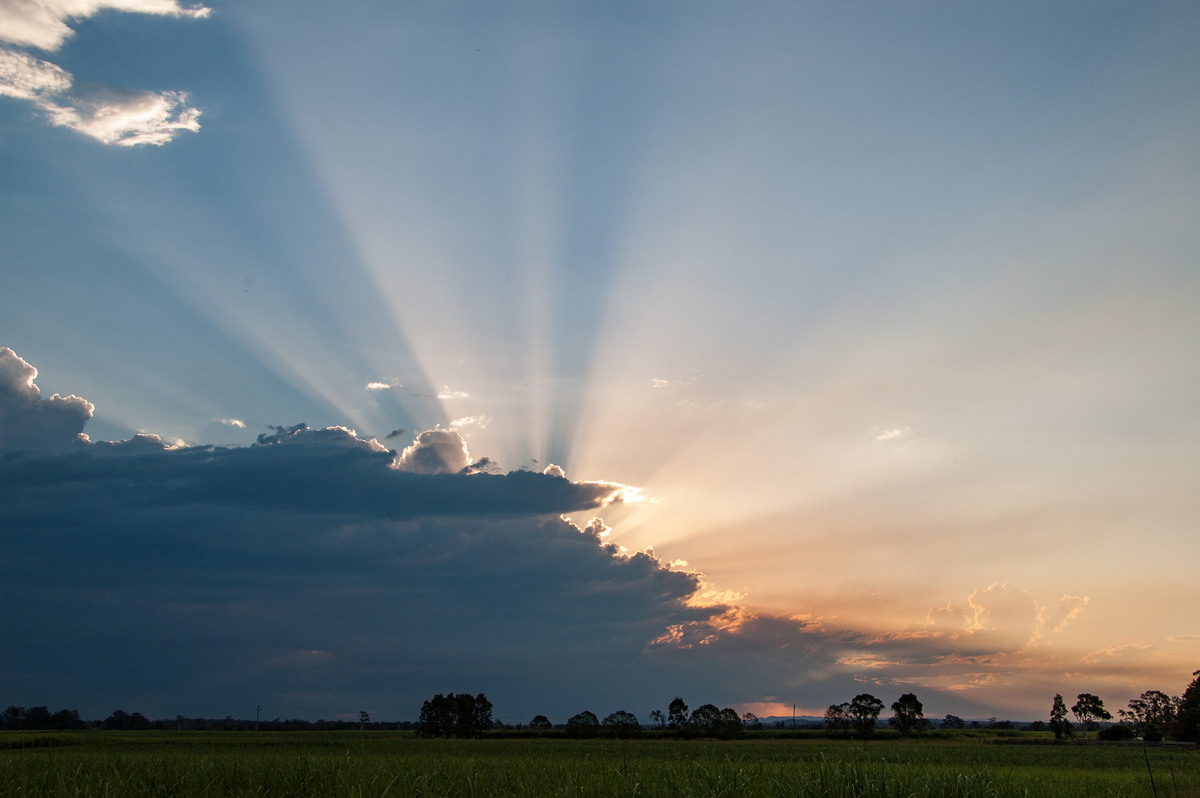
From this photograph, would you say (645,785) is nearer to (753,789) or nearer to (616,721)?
(753,789)

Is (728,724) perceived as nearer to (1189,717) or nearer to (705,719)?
(705,719)

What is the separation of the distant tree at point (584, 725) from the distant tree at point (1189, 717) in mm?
117687

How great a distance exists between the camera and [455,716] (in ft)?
605

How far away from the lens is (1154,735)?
153 meters

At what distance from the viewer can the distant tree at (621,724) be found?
175 m

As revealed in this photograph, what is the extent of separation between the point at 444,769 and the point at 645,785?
17.4 ft

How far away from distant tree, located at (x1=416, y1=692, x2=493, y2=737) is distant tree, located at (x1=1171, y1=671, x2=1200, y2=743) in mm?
142739

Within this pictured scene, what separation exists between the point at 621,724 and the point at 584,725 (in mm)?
12469

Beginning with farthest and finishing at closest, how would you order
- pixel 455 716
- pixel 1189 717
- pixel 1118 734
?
pixel 455 716 → pixel 1118 734 → pixel 1189 717

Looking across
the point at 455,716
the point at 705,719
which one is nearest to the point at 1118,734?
the point at 705,719

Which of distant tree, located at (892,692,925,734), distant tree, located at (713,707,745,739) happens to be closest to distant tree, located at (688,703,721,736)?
distant tree, located at (713,707,745,739)

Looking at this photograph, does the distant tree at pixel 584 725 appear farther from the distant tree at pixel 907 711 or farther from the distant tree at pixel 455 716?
the distant tree at pixel 907 711

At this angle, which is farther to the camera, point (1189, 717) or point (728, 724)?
point (728, 724)

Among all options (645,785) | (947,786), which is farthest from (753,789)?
(947,786)
